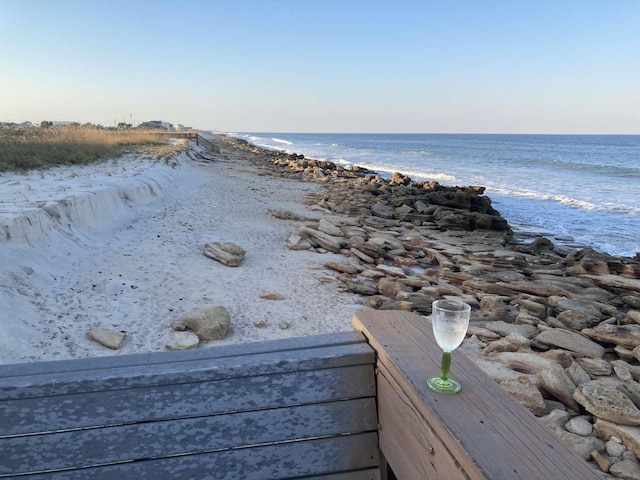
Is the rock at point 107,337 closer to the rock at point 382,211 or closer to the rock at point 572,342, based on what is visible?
the rock at point 572,342

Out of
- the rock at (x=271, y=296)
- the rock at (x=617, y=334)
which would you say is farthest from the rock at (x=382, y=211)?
the rock at (x=617, y=334)

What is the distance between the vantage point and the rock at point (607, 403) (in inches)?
131

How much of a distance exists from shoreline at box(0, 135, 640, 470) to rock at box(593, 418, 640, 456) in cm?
1

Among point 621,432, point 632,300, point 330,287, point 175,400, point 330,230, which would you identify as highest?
point 175,400

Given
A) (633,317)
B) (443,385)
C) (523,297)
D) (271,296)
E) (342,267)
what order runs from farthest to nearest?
(342,267), (523,297), (271,296), (633,317), (443,385)

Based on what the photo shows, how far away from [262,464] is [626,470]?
106 inches

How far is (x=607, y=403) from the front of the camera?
347 cm

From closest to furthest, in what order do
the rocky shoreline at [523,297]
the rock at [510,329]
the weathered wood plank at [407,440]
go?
the weathered wood plank at [407,440] < the rocky shoreline at [523,297] < the rock at [510,329]

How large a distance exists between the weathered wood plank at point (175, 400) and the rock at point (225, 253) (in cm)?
626

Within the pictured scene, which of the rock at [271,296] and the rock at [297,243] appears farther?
the rock at [297,243]

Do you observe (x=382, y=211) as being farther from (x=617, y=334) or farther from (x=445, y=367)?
(x=445, y=367)

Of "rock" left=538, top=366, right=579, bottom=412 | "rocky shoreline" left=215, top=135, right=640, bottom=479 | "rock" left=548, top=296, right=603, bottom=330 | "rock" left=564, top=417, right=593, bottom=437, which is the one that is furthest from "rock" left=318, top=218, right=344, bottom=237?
"rock" left=564, top=417, right=593, bottom=437

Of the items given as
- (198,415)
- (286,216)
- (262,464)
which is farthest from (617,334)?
(286,216)

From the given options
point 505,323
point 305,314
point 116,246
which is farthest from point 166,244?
point 505,323
